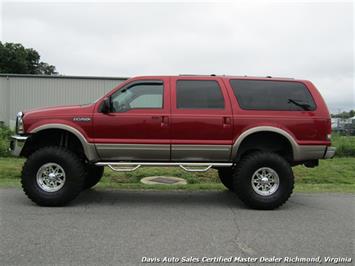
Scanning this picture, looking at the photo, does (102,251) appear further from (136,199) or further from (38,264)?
(136,199)

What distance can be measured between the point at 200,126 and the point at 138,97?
1.17 metres

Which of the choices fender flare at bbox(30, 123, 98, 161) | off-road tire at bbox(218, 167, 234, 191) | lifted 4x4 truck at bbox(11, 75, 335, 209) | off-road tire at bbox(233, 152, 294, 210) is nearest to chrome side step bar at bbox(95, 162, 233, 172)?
lifted 4x4 truck at bbox(11, 75, 335, 209)

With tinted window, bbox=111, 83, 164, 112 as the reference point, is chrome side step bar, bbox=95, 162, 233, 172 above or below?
below

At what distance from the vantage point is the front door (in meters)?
7.12

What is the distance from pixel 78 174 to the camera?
22.9 ft

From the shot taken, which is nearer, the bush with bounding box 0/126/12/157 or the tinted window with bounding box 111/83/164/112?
the tinted window with bounding box 111/83/164/112

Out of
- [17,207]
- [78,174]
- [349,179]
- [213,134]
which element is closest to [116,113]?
[78,174]

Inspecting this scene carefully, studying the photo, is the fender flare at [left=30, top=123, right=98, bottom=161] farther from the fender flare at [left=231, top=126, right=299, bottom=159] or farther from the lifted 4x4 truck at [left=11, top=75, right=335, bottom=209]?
the fender flare at [left=231, top=126, right=299, bottom=159]

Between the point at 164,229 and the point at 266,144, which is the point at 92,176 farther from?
the point at 266,144

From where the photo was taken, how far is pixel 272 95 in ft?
24.3

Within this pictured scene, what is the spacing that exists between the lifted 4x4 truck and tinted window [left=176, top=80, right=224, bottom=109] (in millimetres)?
17

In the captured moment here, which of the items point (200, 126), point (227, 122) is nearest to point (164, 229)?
point (200, 126)

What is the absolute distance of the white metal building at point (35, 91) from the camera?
2570 cm

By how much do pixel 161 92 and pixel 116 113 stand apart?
84cm
